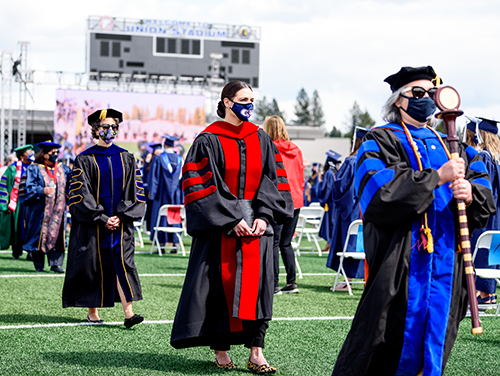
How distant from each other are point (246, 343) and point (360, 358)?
1425 millimetres

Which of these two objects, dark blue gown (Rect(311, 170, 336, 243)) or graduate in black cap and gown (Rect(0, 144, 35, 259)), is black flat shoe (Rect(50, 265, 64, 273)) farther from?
dark blue gown (Rect(311, 170, 336, 243))

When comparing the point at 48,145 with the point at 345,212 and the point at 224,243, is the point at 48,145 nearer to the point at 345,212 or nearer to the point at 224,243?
the point at 345,212

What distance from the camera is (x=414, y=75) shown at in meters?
3.14

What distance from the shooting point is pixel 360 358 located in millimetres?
2900

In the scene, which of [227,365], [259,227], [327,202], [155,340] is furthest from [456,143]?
[327,202]

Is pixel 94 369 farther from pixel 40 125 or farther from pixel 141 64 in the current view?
pixel 141 64

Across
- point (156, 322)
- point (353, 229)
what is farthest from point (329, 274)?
point (156, 322)

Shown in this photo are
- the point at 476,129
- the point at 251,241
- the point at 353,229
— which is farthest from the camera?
the point at 353,229

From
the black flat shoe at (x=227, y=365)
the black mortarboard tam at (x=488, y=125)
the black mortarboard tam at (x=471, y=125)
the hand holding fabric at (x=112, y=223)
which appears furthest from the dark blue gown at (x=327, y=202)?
the black flat shoe at (x=227, y=365)

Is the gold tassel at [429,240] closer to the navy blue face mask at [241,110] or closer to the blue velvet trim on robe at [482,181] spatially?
the blue velvet trim on robe at [482,181]

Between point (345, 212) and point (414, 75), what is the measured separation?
509cm

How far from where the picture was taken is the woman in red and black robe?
4004 mm

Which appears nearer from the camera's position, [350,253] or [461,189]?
[461,189]

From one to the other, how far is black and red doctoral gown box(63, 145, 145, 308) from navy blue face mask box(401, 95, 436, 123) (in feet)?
10.1
